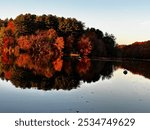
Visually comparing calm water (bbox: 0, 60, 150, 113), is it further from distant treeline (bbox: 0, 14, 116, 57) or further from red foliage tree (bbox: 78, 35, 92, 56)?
red foliage tree (bbox: 78, 35, 92, 56)

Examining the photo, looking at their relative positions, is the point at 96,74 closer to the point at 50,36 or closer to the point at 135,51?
the point at 50,36

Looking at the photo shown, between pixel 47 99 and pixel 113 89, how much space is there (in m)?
4.62

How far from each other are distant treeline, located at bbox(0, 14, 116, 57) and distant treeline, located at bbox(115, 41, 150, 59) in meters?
5.99

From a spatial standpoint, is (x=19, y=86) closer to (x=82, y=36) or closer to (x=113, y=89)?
(x=113, y=89)

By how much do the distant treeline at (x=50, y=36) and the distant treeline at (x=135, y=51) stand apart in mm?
5991

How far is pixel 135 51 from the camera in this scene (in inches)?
2564

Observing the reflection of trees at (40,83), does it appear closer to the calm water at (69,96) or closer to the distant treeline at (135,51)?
the calm water at (69,96)

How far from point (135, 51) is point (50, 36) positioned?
17.0m

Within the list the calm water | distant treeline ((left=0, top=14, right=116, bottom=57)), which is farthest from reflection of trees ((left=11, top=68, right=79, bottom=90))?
distant treeline ((left=0, top=14, right=116, bottom=57))

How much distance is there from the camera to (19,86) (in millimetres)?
18172

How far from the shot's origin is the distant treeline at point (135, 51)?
208 ft

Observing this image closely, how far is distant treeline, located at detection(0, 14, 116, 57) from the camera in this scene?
176 feet

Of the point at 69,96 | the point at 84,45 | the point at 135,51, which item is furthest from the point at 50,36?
the point at 69,96

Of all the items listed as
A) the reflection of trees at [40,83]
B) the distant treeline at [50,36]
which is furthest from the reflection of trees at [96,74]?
the distant treeline at [50,36]
